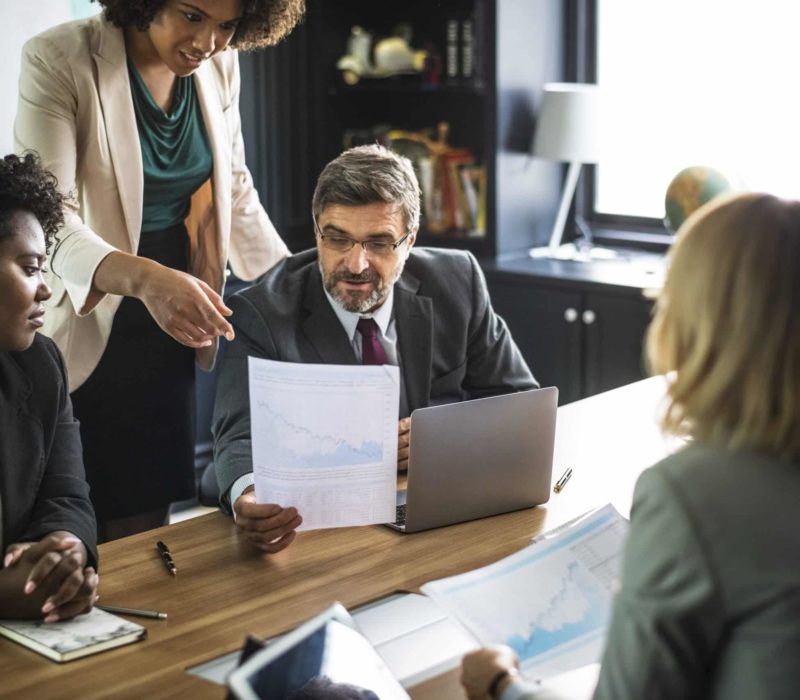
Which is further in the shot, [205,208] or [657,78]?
[657,78]

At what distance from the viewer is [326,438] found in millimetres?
1726

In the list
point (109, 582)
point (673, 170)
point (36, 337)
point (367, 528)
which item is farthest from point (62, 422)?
point (673, 170)

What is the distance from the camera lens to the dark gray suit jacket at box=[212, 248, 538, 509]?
7.12 ft

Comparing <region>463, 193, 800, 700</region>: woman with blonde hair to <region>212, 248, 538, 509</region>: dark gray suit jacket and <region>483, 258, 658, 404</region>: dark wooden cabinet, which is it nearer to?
<region>212, 248, 538, 509</region>: dark gray suit jacket

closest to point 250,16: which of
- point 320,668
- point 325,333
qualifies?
point 325,333

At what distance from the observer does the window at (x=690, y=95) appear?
4043 mm

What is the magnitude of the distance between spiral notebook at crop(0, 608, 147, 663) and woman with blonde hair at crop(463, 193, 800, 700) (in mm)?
682

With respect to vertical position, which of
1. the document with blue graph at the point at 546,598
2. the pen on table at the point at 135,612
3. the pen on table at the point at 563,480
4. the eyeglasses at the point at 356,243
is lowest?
the pen on table at the point at 563,480

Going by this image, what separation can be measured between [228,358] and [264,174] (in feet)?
7.60

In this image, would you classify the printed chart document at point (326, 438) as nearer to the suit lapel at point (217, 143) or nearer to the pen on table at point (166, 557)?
the pen on table at point (166, 557)

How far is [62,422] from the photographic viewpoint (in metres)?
1.87

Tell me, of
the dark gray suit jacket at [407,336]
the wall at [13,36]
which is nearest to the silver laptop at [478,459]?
the dark gray suit jacket at [407,336]

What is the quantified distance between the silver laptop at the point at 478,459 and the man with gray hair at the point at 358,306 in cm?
28

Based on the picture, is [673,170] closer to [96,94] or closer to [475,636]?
[96,94]
